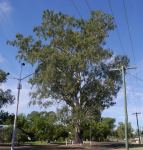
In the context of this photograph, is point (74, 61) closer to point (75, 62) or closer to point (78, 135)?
point (75, 62)

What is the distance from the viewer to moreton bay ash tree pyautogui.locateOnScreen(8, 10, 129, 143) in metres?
54.1

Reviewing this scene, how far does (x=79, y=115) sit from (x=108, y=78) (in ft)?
24.7

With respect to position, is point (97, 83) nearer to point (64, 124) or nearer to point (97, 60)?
point (97, 60)

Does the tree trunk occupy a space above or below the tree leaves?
below

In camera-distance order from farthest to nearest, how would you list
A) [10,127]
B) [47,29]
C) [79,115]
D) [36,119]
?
[36,119], [10,127], [47,29], [79,115]

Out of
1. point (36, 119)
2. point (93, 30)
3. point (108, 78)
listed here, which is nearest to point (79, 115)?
point (108, 78)

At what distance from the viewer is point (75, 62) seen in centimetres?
5309

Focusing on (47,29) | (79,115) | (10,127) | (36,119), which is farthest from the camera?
(36,119)

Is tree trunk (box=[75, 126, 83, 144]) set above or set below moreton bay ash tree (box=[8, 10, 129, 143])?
below

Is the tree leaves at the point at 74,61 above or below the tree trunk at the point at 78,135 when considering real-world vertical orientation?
above

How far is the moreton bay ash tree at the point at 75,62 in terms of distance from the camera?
177ft

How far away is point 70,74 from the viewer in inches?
2154

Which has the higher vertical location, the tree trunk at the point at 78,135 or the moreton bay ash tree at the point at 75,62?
the moreton bay ash tree at the point at 75,62

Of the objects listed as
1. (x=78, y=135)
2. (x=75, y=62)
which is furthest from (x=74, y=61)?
(x=78, y=135)
